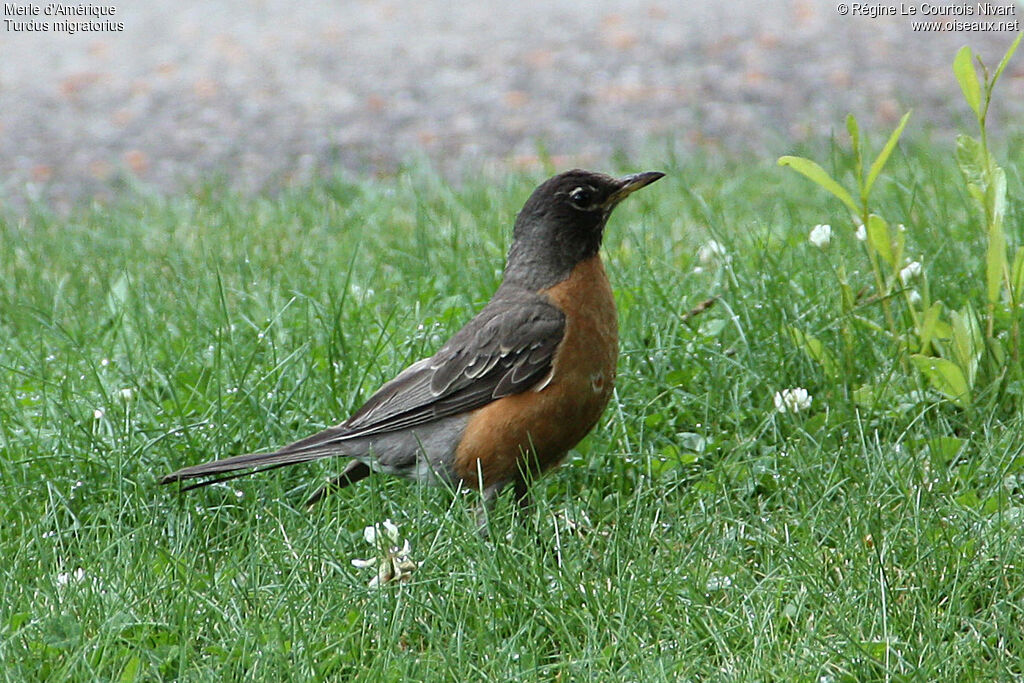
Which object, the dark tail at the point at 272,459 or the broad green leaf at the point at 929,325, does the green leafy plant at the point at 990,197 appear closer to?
the broad green leaf at the point at 929,325

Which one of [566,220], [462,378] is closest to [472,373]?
[462,378]

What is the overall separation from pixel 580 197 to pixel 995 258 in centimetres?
135

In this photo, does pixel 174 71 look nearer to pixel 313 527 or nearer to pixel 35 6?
pixel 35 6

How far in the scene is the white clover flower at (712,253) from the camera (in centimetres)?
521

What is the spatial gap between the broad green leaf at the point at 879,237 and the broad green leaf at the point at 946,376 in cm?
38

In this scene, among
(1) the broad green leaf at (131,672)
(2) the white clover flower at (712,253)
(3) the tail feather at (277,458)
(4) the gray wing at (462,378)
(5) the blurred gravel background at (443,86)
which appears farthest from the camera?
(5) the blurred gravel background at (443,86)

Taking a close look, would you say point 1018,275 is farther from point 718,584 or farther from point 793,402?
point 718,584

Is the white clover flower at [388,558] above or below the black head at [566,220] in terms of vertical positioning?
below

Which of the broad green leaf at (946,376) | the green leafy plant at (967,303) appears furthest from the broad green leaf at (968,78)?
the broad green leaf at (946,376)

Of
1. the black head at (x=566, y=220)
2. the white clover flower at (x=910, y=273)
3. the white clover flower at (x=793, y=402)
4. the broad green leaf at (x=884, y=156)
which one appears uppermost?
the broad green leaf at (x=884, y=156)

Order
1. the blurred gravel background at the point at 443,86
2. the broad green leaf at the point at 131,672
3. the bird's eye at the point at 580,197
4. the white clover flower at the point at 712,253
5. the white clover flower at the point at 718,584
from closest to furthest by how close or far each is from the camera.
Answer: the broad green leaf at the point at 131,672, the white clover flower at the point at 718,584, the bird's eye at the point at 580,197, the white clover flower at the point at 712,253, the blurred gravel background at the point at 443,86

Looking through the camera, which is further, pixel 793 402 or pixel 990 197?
pixel 793 402

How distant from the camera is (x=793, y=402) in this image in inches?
170

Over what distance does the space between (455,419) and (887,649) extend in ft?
5.59
